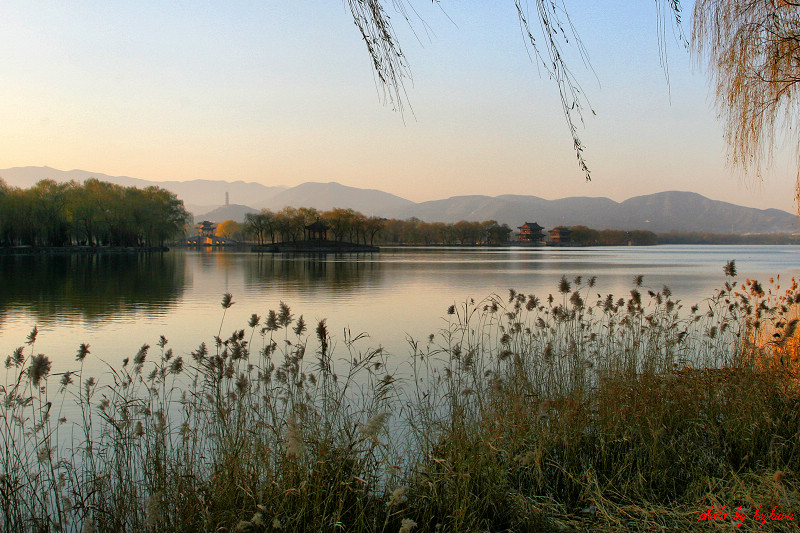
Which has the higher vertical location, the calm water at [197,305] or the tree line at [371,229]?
the tree line at [371,229]

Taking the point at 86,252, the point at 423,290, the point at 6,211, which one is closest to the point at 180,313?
the point at 423,290

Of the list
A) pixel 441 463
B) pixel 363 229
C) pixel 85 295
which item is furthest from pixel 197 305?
pixel 363 229

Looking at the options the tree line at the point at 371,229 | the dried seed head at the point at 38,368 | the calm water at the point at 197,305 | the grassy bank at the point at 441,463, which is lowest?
the calm water at the point at 197,305

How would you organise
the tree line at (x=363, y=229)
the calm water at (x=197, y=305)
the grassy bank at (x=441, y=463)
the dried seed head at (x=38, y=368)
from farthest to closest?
the tree line at (x=363, y=229)
the calm water at (x=197, y=305)
the dried seed head at (x=38, y=368)
the grassy bank at (x=441, y=463)

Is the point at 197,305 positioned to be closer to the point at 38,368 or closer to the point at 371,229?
the point at 38,368

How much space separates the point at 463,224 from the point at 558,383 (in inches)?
6238

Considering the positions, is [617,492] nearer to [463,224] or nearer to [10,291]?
[10,291]

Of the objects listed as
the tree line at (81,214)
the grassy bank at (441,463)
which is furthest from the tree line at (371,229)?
the grassy bank at (441,463)

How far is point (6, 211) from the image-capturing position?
61.5 m

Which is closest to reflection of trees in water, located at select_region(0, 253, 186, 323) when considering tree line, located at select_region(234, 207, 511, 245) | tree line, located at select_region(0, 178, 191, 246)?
tree line, located at select_region(0, 178, 191, 246)

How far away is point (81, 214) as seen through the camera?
71375 mm

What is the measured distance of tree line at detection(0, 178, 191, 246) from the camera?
64.3 metres

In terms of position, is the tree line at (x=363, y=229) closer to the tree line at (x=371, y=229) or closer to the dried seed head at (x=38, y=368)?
the tree line at (x=371, y=229)

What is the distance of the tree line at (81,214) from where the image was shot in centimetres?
6431
